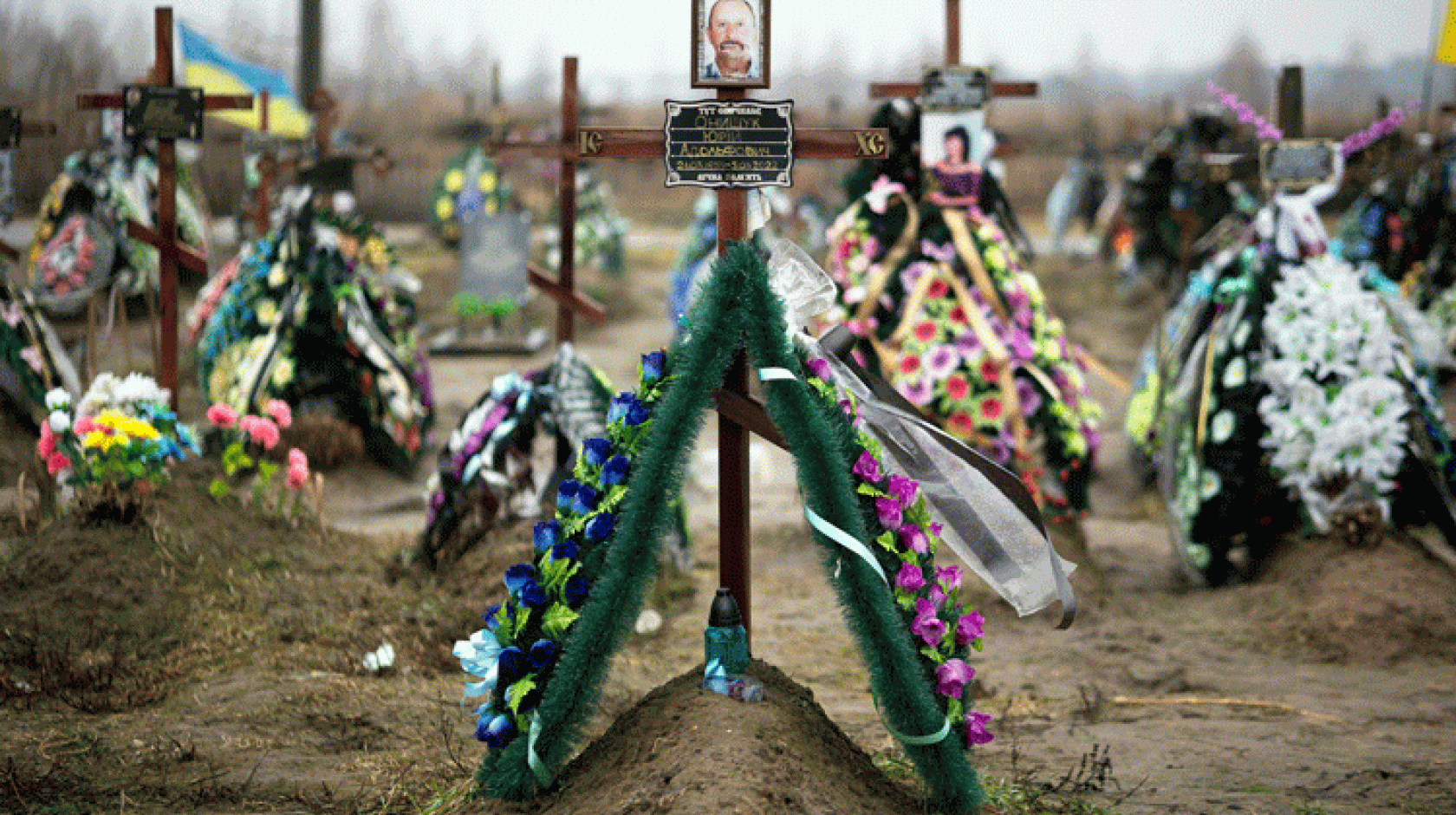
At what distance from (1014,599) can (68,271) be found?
11.5 m

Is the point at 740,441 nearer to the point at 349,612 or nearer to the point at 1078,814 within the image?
the point at 1078,814

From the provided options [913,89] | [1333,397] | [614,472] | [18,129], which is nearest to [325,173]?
[18,129]

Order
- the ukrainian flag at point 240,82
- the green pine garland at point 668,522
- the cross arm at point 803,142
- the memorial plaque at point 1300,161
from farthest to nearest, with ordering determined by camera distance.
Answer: the ukrainian flag at point 240,82, the memorial plaque at point 1300,161, the cross arm at point 803,142, the green pine garland at point 668,522

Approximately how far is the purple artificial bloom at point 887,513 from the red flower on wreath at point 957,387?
3.55 metres

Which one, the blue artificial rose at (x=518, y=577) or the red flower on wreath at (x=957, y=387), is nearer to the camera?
the blue artificial rose at (x=518, y=577)

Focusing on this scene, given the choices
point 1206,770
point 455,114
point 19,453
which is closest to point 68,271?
point 19,453

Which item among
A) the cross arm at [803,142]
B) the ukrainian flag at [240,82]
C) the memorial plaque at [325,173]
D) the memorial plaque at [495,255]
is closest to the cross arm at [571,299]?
the memorial plaque at [495,255]

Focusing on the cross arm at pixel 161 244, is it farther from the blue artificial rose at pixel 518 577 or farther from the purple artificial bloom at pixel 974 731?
the purple artificial bloom at pixel 974 731

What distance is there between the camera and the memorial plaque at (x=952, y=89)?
24.8 ft

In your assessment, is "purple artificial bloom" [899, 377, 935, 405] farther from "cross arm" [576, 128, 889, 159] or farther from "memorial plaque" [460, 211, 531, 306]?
"cross arm" [576, 128, 889, 159]

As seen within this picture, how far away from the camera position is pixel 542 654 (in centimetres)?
377

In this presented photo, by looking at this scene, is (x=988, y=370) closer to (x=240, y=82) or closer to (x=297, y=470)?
(x=297, y=470)

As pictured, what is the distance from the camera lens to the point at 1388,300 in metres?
7.64

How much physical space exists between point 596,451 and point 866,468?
66cm
